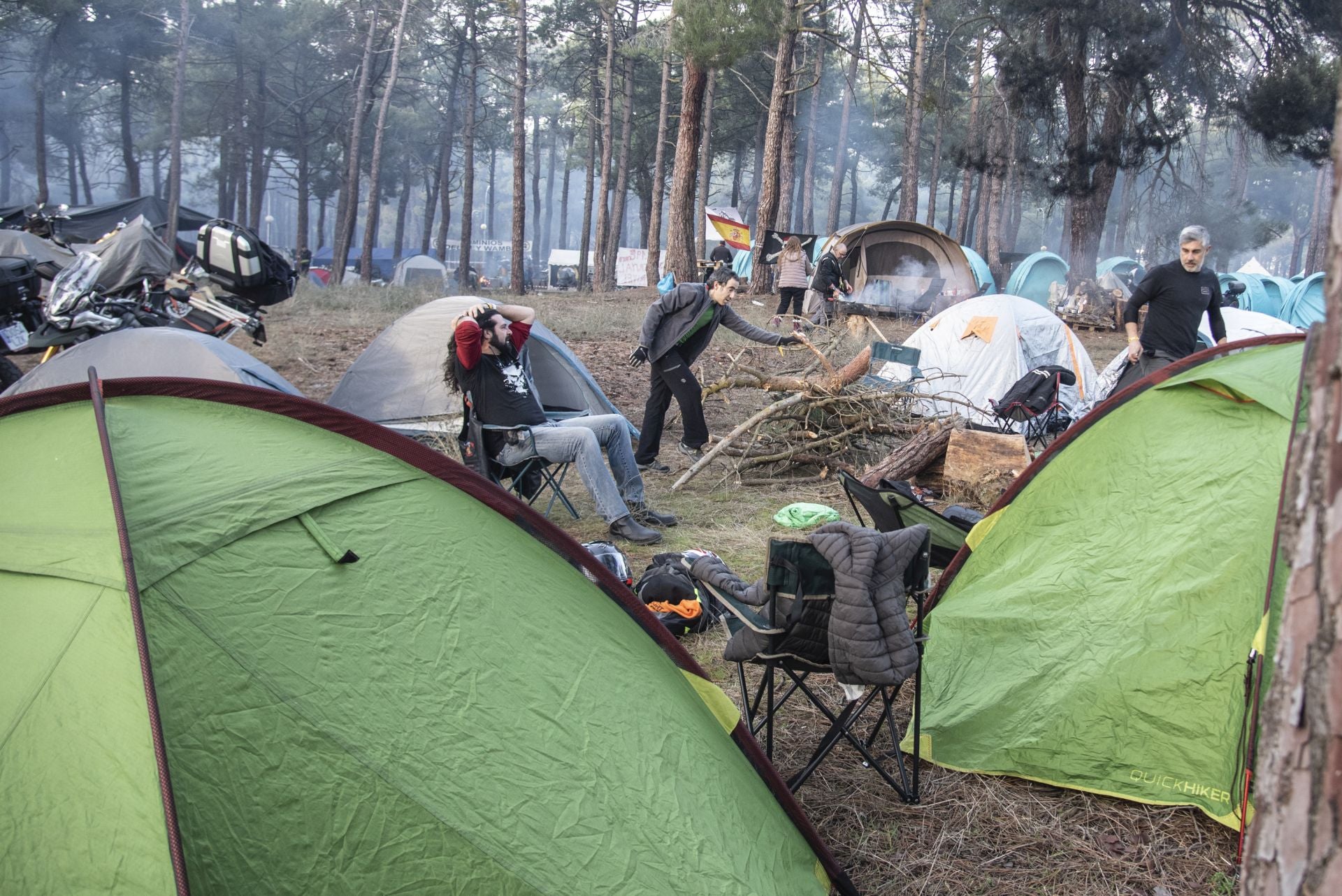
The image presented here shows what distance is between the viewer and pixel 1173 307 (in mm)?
6242

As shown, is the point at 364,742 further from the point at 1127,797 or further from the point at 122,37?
the point at 122,37

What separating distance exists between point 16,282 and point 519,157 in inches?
577

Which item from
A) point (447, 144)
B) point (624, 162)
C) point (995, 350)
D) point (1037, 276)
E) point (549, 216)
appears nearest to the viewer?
point (995, 350)

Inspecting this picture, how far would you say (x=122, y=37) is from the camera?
30.9 meters

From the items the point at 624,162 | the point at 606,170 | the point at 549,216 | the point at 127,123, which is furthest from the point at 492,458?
the point at 549,216

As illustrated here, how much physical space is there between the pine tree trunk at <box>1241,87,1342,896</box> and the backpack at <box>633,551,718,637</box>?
11.2ft

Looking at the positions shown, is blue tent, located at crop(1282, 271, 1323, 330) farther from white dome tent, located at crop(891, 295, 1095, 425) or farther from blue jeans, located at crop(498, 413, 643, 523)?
blue jeans, located at crop(498, 413, 643, 523)


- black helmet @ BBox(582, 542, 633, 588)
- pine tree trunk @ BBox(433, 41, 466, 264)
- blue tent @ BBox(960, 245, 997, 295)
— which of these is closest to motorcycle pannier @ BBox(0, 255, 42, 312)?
black helmet @ BBox(582, 542, 633, 588)

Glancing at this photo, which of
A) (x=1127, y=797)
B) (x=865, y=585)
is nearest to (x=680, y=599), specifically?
(x=865, y=585)

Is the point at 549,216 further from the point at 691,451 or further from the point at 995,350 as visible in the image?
the point at 691,451

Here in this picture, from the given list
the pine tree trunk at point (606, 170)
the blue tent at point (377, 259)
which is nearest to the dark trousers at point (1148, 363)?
the pine tree trunk at point (606, 170)

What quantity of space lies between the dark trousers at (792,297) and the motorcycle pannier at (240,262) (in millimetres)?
7751

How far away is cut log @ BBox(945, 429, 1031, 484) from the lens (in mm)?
6656

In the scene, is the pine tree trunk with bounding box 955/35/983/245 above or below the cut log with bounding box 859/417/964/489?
above
